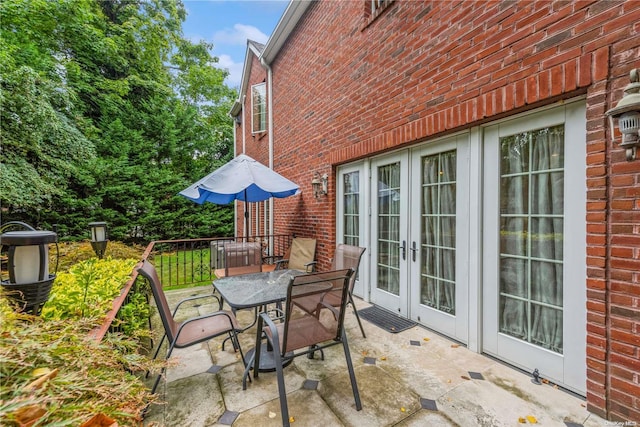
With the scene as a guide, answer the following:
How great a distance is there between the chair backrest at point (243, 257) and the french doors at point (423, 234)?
6.12 feet

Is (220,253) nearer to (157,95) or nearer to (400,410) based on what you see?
(400,410)

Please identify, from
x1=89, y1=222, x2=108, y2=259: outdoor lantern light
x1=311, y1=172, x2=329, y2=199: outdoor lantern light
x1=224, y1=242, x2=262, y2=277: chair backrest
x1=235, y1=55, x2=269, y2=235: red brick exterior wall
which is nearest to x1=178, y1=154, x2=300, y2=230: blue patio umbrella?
x1=311, y1=172, x2=329, y2=199: outdoor lantern light

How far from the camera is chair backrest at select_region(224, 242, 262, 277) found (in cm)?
421

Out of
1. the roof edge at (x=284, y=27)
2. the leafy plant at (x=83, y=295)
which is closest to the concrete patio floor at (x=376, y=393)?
the leafy plant at (x=83, y=295)

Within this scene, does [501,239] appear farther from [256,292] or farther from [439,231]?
[256,292]

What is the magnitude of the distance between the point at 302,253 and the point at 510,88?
12.6 ft

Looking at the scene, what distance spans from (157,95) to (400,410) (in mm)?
12772

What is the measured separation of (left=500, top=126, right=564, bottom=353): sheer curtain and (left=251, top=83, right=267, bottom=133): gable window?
6976 mm

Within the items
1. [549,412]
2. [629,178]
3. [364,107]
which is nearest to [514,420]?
[549,412]

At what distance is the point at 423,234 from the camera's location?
342 centimetres

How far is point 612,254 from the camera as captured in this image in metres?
1.87

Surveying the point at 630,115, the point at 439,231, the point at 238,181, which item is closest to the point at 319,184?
the point at 238,181

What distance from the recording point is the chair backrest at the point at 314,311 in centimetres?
194

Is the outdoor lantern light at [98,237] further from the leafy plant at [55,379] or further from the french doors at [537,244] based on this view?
the french doors at [537,244]
